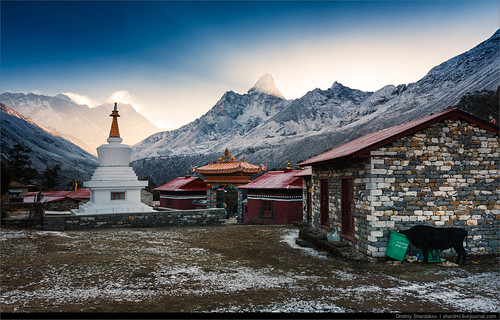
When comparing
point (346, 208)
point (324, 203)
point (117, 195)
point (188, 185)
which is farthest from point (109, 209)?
point (346, 208)

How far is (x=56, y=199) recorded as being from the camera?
3012 centimetres

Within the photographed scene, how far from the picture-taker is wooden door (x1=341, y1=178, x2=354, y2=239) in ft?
37.1

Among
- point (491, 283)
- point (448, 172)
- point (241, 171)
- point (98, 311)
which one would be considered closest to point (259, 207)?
point (241, 171)

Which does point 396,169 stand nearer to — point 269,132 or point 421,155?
point 421,155

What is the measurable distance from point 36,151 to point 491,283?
11735 cm

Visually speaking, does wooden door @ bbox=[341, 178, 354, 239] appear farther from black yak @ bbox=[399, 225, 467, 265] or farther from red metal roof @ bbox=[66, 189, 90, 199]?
red metal roof @ bbox=[66, 189, 90, 199]

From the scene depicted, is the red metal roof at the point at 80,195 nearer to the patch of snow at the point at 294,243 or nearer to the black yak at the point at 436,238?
the patch of snow at the point at 294,243

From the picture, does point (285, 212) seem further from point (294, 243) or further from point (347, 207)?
point (347, 207)

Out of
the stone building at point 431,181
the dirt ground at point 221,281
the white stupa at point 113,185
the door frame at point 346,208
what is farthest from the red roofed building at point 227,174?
the stone building at point 431,181

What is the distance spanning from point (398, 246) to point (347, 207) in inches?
96.5

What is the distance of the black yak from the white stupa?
15493mm

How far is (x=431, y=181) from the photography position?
10.1 metres

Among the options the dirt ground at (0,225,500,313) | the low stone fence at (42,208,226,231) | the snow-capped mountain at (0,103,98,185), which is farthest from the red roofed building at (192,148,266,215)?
the snow-capped mountain at (0,103,98,185)

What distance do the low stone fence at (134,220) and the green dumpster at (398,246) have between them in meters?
11.8
